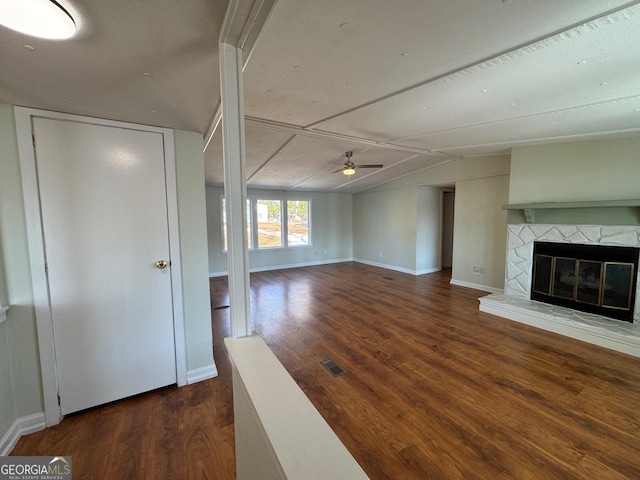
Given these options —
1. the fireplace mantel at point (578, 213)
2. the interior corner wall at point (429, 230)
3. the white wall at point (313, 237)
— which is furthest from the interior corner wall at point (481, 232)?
the white wall at point (313, 237)

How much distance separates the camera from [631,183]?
116 inches

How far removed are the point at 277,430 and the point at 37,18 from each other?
5.28ft

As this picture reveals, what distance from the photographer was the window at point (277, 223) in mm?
6734

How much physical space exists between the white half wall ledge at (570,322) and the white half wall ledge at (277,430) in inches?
147

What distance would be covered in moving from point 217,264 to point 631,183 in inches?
283

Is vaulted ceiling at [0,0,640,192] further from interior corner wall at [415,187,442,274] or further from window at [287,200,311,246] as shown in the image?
window at [287,200,311,246]

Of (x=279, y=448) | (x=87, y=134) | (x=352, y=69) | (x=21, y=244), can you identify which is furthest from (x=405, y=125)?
(x=21, y=244)

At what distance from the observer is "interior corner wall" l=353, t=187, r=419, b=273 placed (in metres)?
6.27

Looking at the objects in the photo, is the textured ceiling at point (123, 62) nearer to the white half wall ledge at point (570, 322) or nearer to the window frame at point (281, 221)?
the white half wall ledge at point (570, 322)

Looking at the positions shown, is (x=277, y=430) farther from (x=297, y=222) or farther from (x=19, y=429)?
(x=297, y=222)

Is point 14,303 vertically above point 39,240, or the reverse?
point 39,240

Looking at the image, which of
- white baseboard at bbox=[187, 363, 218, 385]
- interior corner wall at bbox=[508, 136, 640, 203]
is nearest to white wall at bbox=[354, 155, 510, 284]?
interior corner wall at bbox=[508, 136, 640, 203]

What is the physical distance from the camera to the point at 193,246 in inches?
89.6

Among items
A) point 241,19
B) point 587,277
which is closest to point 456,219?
point 587,277
